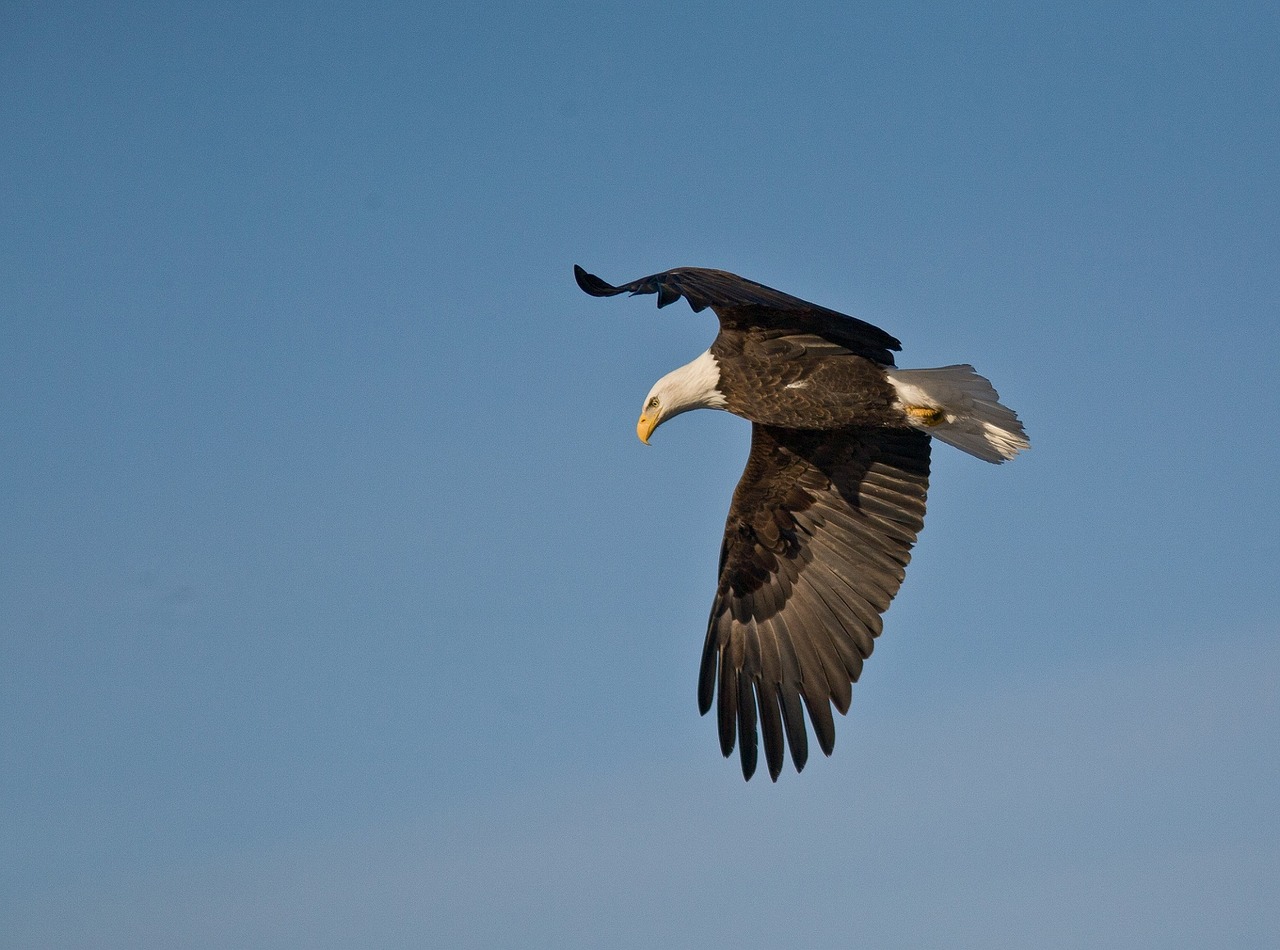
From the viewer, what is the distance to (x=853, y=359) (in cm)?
819

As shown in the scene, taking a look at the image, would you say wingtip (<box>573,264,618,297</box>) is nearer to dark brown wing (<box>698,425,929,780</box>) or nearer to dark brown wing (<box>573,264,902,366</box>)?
dark brown wing (<box>573,264,902,366</box>)

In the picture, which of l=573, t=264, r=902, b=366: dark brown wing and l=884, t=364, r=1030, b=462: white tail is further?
l=884, t=364, r=1030, b=462: white tail

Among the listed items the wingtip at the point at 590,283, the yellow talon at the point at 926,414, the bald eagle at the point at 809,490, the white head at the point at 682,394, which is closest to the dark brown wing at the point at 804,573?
the bald eagle at the point at 809,490

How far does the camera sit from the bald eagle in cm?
820

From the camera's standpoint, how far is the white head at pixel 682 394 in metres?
8.47

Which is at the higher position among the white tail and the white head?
the white head

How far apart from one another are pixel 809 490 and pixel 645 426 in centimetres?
122

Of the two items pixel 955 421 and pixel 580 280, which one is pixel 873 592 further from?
pixel 580 280

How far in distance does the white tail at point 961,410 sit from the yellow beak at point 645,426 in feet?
4.98

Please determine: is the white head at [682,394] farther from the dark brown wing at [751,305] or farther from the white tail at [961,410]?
the white tail at [961,410]

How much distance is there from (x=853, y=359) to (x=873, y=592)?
1.62m

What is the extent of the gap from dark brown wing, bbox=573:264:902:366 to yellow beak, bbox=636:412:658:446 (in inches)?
40.0

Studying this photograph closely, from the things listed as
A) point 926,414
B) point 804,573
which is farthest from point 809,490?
point 926,414

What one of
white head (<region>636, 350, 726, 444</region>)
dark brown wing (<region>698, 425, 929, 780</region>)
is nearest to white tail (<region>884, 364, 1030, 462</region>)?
dark brown wing (<region>698, 425, 929, 780</region>)
